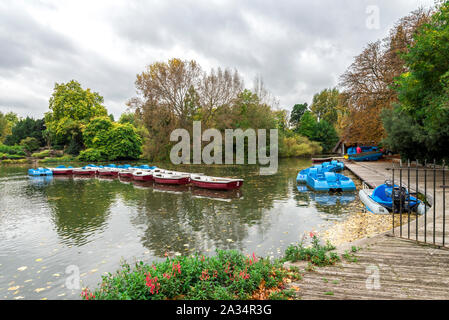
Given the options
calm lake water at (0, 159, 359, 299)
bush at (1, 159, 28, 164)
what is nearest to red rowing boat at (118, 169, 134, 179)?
calm lake water at (0, 159, 359, 299)

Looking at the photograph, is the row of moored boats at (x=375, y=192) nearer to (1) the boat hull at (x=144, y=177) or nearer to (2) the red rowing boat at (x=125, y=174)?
(1) the boat hull at (x=144, y=177)

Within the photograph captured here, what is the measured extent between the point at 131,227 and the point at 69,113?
2086 inches

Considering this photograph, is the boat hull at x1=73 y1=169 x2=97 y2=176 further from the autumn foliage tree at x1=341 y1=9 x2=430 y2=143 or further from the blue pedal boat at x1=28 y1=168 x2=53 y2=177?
the autumn foliage tree at x1=341 y1=9 x2=430 y2=143

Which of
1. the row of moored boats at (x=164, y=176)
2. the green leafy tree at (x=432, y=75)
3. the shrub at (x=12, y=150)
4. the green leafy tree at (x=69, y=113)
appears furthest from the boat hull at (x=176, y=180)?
the shrub at (x=12, y=150)

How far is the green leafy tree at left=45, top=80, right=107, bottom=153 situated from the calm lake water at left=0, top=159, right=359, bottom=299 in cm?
3815

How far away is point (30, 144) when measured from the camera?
56031mm

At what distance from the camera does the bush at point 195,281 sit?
12.0 feet

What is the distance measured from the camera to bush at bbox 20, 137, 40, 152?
54.9 meters

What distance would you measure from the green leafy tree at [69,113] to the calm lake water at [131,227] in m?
38.1

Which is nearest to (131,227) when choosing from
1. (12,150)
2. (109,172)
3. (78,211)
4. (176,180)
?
(78,211)

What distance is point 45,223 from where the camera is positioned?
35.5ft

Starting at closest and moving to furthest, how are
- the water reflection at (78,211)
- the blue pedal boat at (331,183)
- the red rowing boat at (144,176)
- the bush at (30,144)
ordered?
the water reflection at (78,211)
the blue pedal boat at (331,183)
the red rowing boat at (144,176)
the bush at (30,144)

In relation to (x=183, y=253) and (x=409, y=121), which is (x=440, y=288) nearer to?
(x=183, y=253)
